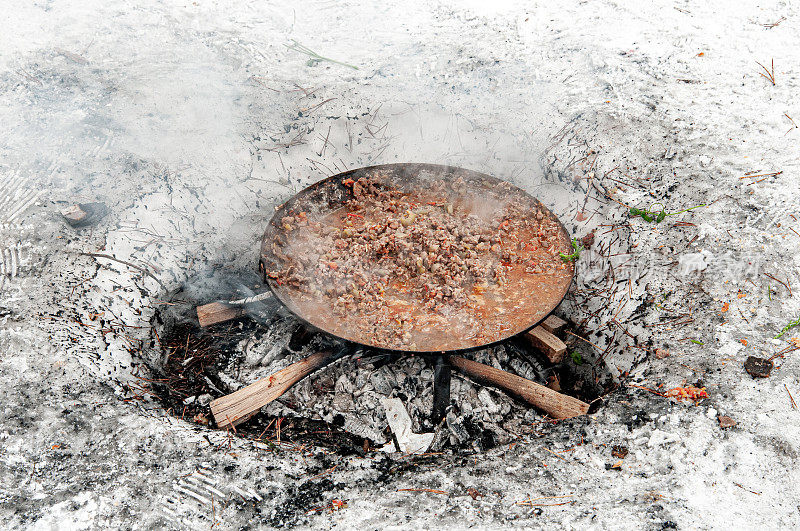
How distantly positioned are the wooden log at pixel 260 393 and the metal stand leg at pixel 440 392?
0.72 meters

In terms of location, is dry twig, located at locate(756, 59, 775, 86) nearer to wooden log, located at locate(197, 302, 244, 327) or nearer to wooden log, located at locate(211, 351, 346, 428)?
wooden log, located at locate(211, 351, 346, 428)

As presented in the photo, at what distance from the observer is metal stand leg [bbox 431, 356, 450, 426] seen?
3758mm

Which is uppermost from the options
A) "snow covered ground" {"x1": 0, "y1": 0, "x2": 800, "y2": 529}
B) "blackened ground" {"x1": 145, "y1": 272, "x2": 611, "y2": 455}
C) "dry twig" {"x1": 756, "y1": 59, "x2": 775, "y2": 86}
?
"dry twig" {"x1": 756, "y1": 59, "x2": 775, "y2": 86}

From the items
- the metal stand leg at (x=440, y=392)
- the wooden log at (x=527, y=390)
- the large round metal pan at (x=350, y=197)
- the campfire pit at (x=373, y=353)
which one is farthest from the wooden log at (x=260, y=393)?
the wooden log at (x=527, y=390)

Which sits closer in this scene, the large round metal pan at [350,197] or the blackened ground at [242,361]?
the large round metal pan at [350,197]

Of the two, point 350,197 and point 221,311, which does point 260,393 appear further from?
point 350,197

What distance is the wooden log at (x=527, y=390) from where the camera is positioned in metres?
3.51

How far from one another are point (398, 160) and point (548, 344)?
252 centimetres

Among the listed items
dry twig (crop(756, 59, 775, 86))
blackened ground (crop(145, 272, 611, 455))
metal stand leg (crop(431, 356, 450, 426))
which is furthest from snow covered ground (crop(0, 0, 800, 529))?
metal stand leg (crop(431, 356, 450, 426))

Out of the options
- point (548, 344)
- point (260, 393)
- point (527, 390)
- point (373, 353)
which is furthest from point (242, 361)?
point (548, 344)

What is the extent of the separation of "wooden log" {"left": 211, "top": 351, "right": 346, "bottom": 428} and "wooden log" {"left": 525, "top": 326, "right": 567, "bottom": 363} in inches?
59.4

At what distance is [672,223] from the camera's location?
4.24m

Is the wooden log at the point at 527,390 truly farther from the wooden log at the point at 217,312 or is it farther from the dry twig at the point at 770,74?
the dry twig at the point at 770,74

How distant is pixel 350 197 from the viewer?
14.3 feet
